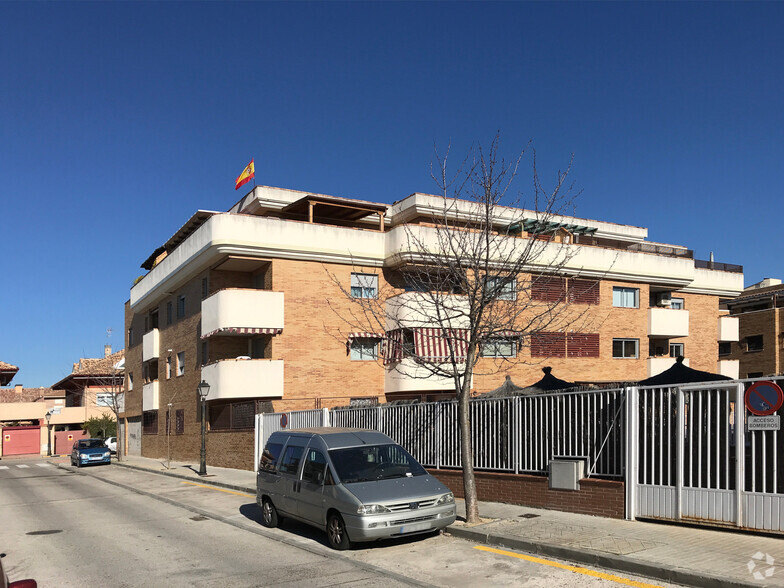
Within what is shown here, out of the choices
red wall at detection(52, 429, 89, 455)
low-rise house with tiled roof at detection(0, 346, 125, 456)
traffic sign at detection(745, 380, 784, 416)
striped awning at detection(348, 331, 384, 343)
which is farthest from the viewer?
red wall at detection(52, 429, 89, 455)

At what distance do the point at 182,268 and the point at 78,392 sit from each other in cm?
4319

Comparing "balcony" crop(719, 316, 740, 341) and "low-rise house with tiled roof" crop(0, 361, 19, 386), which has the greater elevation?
"balcony" crop(719, 316, 740, 341)

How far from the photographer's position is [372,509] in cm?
1082

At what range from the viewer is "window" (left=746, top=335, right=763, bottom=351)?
4794 cm

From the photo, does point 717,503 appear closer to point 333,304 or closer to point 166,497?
point 166,497

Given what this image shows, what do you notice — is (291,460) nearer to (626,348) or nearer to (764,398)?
(764,398)

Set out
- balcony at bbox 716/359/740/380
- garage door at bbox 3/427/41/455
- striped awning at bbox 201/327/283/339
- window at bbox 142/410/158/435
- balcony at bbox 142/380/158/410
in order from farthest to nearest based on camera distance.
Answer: garage door at bbox 3/427/41/455 < window at bbox 142/410/158/435 < balcony at bbox 142/380/158/410 < balcony at bbox 716/359/740/380 < striped awning at bbox 201/327/283/339

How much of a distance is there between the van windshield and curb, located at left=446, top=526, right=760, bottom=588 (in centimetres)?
137

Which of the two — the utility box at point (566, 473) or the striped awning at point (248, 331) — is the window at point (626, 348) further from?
the utility box at point (566, 473)

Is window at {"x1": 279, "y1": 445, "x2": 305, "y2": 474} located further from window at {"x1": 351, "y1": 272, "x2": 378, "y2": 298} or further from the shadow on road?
window at {"x1": 351, "y1": 272, "x2": 378, "y2": 298}

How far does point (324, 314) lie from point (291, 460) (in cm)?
1777

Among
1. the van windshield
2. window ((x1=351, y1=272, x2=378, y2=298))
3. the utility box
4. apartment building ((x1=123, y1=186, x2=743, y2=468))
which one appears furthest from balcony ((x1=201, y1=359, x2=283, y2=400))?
the utility box

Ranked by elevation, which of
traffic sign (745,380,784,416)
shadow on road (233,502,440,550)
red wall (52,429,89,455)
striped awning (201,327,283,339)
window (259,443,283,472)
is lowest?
red wall (52,429,89,455)

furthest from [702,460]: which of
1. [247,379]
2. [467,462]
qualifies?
[247,379]
